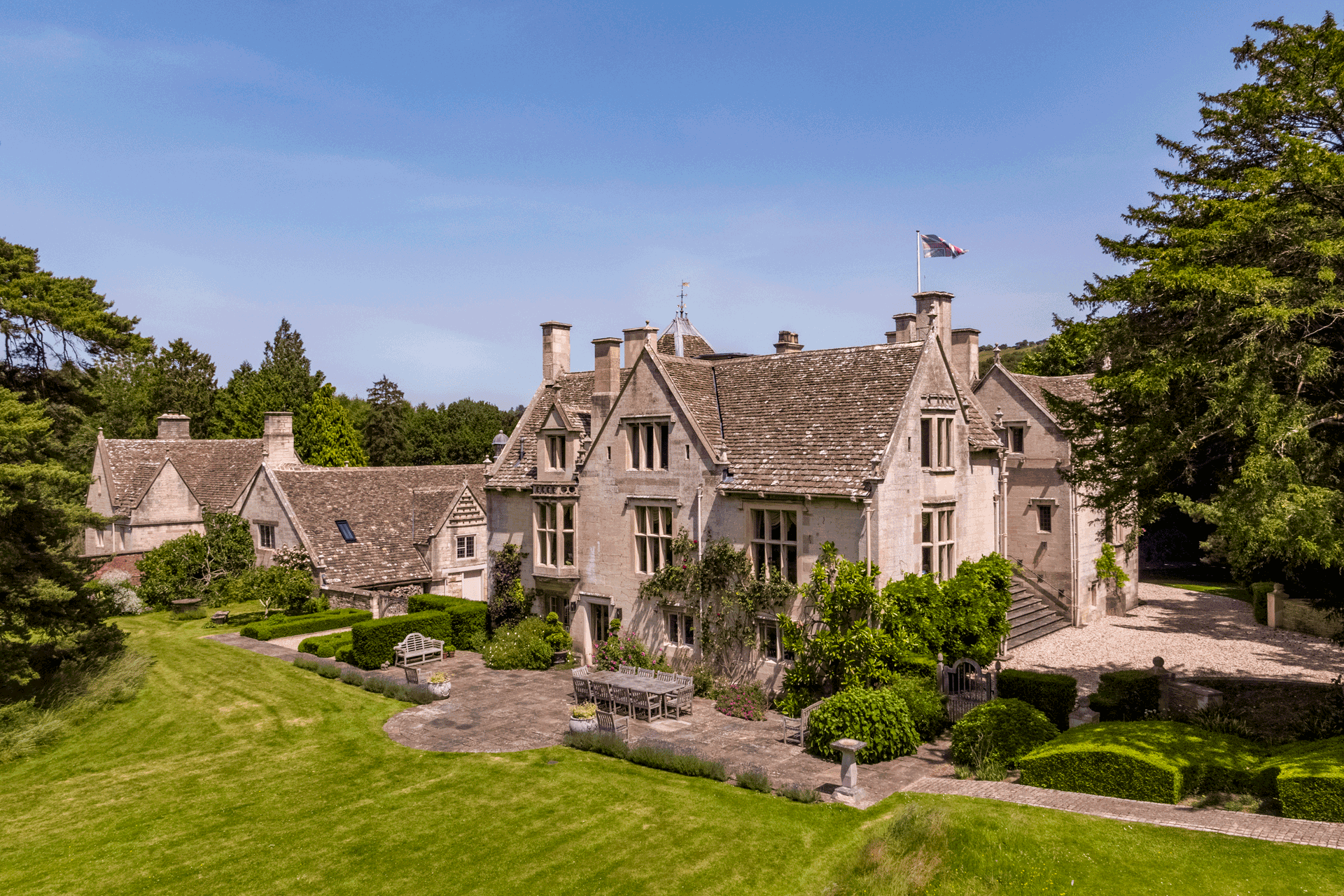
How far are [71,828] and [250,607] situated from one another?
1087 inches

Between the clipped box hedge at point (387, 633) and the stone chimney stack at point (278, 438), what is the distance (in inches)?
843

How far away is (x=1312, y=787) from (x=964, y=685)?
10129 mm

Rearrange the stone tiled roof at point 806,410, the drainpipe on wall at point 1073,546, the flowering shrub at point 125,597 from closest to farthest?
the stone tiled roof at point 806,410 → the drainpipe on wall at point 1073,546 → the flowering shrub at point 125,597

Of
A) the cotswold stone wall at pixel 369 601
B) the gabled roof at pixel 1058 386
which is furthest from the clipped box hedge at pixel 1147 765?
the cotswold stone wall at pixel 369 601

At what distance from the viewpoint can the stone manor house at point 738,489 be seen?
2627 cm

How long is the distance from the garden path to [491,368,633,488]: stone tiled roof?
67.7ft

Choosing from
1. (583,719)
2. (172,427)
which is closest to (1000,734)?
(583,719)

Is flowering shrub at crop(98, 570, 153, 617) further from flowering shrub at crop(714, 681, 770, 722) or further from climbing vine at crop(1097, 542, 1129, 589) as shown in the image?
climbing vine at crop(1097, 542, 1129, 589)

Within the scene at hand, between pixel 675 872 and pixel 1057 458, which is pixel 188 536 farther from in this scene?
pixel 1057 458

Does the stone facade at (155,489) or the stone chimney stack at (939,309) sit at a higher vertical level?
the stone chimney stack at (939,309)

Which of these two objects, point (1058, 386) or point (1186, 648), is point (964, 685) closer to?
point (1186, 648)

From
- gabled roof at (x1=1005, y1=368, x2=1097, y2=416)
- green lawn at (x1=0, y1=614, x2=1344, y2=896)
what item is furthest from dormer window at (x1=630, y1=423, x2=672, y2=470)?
gabled roof at (x1=1005, y1=368, x2=1097, y2=416)

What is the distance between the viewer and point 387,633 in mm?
32625

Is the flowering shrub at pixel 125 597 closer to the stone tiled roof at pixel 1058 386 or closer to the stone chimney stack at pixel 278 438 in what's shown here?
the stone chimney stack at pixel 278 438
